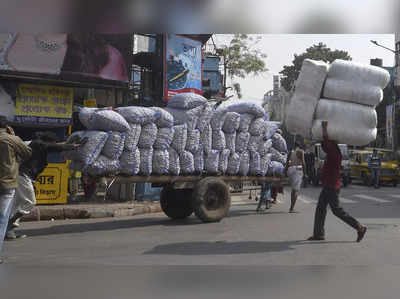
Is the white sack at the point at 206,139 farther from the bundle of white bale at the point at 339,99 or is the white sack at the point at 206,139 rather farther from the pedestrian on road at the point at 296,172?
the pedestrian on road at the point at 296,172

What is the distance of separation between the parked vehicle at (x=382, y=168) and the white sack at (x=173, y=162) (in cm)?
1914

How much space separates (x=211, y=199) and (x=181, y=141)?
1.43 m

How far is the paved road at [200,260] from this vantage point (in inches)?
171

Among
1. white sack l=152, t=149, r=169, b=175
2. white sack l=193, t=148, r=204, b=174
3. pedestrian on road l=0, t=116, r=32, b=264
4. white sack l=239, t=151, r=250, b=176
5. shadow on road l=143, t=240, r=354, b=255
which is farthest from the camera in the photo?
white sack l=239, t=151, r=250, b=176

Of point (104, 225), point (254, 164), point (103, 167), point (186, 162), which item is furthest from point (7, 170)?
point (254, 164)

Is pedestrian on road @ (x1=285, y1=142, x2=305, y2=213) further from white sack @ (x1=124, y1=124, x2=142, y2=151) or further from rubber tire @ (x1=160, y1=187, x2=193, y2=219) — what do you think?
white sack @ (x1=124, y1=124, x2=142, y2=151)

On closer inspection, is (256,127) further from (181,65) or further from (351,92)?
(181,65)

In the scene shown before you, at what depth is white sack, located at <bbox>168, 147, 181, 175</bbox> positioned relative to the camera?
31.0ft

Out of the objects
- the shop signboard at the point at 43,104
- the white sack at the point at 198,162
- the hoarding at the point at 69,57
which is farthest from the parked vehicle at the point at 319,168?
the white sack at the point at 198,162

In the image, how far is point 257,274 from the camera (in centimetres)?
497

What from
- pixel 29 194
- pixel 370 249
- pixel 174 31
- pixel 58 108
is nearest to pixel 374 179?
pixel 58 108

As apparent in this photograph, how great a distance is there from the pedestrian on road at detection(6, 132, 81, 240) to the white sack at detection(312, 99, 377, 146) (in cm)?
402

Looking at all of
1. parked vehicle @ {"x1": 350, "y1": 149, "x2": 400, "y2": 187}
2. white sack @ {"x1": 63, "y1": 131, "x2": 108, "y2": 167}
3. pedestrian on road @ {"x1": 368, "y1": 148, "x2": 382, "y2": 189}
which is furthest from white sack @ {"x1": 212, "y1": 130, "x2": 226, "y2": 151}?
parked vehicle @ {"x1": 350, "y1": 149, "x2": 400, "y2": 187}

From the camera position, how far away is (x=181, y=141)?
956cm
